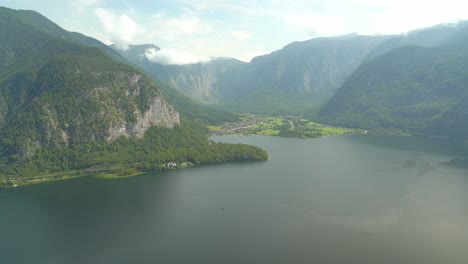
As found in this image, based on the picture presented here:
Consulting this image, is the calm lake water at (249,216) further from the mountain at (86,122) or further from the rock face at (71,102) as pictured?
the rock face at (71,102)

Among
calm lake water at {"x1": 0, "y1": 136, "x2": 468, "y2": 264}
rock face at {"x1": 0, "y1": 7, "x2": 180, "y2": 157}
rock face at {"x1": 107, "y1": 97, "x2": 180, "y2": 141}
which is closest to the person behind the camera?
calm lake water at {"x1": 0, "y1": 136, "x2": 468, "y2": 264}

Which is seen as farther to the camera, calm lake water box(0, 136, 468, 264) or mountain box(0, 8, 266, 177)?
mountain box(0, 8, 266, 177)

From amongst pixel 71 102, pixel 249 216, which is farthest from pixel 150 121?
pixel 249 216

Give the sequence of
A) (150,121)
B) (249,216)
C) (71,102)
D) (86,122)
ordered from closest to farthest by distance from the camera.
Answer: (249,216), (86,122), (71,102), (150,121)

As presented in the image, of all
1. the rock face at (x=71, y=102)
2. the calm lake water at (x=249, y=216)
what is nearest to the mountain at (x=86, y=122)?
the rock face at (x=71, y=102)

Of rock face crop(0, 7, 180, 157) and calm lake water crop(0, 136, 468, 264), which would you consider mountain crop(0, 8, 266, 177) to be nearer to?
rock face crop(0, 7, 180, 157)

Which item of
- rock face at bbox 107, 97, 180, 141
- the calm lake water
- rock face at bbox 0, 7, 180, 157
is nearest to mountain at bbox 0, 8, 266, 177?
rock face at bbox 0, 7, 180, 157

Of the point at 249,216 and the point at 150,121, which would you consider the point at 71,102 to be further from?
the point at 249,216

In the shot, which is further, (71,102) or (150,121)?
(150,121)
